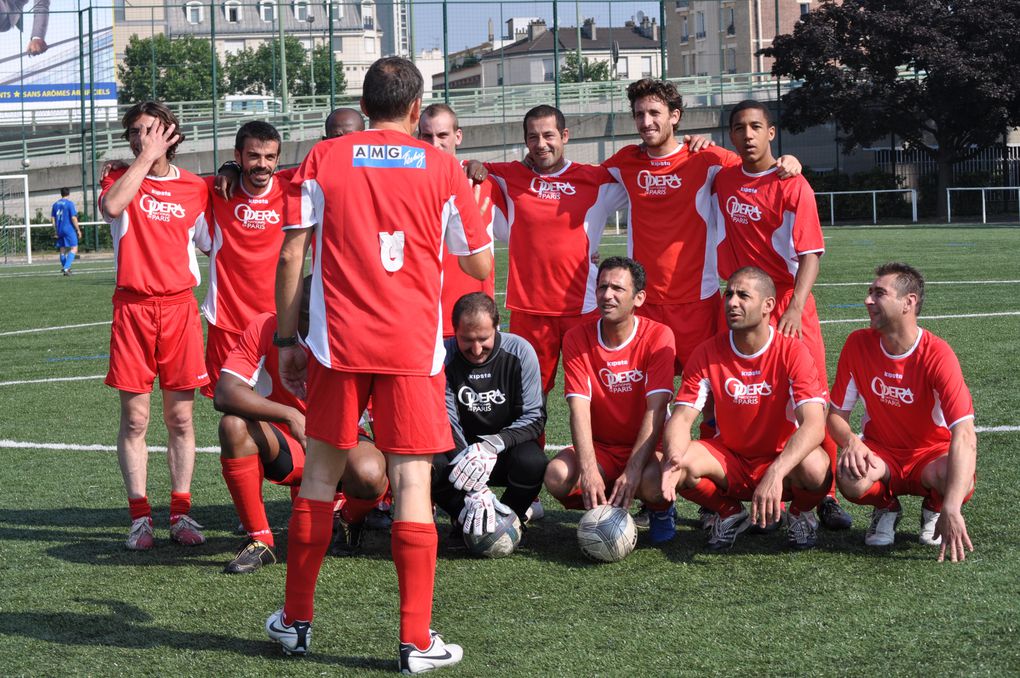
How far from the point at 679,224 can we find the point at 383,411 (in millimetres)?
2703

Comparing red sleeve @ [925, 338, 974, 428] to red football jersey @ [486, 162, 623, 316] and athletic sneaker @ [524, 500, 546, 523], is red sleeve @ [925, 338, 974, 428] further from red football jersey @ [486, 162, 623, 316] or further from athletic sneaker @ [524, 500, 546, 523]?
athletic sneaker @ [524, 500, 546, 523]

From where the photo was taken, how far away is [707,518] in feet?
18.1

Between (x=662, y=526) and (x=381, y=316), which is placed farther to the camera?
(x=662, y=526)

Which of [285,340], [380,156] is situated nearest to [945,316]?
[285,340]

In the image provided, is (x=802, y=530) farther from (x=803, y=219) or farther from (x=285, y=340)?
(x=285, y=340)

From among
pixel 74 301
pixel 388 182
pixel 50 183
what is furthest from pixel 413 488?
pixel 50 183

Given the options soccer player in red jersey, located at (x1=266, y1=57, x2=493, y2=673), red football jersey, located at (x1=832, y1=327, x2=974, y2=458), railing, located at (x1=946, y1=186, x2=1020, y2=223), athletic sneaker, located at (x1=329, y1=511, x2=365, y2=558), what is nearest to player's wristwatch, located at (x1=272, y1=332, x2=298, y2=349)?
soccer player in red jersey, located at (x1=266, y1=57, x2=493, y2=673)

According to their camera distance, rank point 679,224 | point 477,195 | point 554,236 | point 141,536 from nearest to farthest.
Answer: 1. point 141,536
2. point 477,195
3. point 679,224
4. point 554,236

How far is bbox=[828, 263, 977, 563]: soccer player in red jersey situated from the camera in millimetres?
5027

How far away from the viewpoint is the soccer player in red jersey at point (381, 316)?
12.6ft

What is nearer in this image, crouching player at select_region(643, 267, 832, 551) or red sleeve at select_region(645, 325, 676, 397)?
crouching player at select_region(643, 267, 832, 551)

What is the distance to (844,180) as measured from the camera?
3875 cm

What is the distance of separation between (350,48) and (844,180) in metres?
28.2

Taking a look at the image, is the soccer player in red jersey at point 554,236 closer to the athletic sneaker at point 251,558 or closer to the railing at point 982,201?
the athletic sneaker at point 251,558
